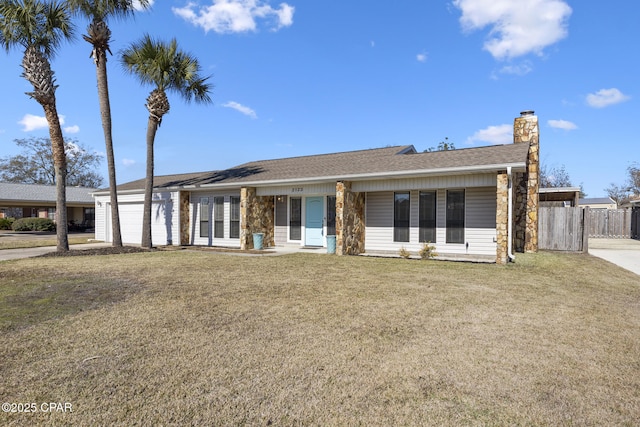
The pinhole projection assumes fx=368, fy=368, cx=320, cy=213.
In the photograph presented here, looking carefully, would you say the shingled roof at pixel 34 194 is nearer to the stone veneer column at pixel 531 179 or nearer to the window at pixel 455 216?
the window at pixel 455 216

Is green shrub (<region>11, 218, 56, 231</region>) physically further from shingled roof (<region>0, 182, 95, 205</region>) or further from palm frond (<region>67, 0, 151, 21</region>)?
palm frond (<region>67, 0, 151, 21</region>)

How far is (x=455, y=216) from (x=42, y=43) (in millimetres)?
16068

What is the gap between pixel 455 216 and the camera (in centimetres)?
1261

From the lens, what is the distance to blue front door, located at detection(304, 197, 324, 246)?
15086 mm

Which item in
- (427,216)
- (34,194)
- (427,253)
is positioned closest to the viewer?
(427,253)

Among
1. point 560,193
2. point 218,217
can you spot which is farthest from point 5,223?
point 560,193

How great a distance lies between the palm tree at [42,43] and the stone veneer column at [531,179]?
17.4 m

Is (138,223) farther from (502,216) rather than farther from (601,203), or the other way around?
(601,203)

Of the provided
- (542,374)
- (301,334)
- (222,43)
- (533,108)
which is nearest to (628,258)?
(533,108)

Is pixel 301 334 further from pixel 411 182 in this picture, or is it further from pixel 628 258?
pixel 628 258

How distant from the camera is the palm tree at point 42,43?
1232 centimetres

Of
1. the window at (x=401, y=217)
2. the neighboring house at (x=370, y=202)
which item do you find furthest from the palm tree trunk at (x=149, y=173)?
the window at (x=401, y=217)

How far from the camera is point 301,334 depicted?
4.31 metres

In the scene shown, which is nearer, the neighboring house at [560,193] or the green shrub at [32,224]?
the neighboring house at [560,193]
